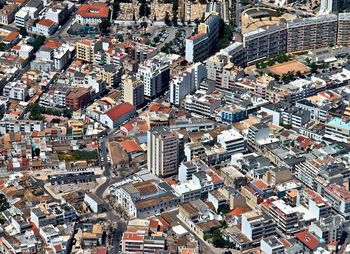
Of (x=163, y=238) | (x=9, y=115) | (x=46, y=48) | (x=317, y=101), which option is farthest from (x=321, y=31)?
(x=163, y=238)

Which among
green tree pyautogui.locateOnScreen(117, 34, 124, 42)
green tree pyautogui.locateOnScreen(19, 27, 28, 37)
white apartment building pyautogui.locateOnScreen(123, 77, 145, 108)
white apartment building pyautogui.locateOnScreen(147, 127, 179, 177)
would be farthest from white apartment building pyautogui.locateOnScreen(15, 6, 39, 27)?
white apartment building pyautogui.locateOnScreen(147, 127, 179, 177)

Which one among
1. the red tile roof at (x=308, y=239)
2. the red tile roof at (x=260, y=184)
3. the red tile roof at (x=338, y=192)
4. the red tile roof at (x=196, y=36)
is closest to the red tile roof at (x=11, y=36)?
the red tile roof at (x=196, y=36)

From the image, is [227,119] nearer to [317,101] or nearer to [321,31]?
[317,101]

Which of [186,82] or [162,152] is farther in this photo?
[186,82]

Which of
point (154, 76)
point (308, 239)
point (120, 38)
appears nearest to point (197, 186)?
point (308, 239)

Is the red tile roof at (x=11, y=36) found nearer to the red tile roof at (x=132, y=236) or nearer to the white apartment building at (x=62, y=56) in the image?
the white apartment building at (x=62, y=56)

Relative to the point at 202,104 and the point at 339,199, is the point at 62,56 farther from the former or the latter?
the point at 339,199

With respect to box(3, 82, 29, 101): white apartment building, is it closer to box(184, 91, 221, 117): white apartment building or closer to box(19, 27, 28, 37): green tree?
box(19, 27, 28, 37): green tree

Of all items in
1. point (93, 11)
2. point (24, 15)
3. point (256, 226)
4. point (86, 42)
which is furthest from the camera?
point (93, 11)
